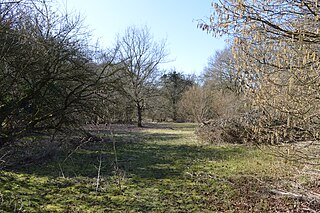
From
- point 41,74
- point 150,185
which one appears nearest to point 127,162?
point 150,185

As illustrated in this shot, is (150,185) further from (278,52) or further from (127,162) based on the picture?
(278,52)

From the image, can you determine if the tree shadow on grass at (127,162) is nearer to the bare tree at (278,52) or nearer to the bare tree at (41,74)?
the bare tree at (41,74)

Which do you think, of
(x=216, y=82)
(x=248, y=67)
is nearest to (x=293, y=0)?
(x=248, y=67)

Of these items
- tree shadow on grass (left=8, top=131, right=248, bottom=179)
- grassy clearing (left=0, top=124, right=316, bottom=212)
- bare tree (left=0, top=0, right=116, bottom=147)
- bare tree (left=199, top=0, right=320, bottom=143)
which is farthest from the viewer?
tree shadow on grass (left=8, top=131, right=248, bottom=179)

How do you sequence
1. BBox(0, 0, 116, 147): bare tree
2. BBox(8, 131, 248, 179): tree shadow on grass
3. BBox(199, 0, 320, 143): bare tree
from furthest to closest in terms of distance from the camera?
1. BBox(8, 131, 248, 179): tree shadow on grass
2. BBox(0, 0, 116, 147): bare tree
3. BBox(199, 0, 320, 143): bare tree

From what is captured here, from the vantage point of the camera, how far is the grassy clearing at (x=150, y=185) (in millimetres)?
4281

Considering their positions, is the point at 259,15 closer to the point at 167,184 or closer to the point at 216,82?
the point at 167,184

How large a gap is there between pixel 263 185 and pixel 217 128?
23.8 ft

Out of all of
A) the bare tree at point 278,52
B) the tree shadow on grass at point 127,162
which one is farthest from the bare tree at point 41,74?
the bare tree at point 278,52

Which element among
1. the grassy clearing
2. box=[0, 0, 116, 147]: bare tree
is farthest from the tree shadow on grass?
box=[0, 0, 116, 147]: bare tree

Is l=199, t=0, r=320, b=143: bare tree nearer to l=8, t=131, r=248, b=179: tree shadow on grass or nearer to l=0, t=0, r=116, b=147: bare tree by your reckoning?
l=8, t=131, r=248, b=179: tree shadow on grass

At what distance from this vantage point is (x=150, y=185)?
546 centimetres

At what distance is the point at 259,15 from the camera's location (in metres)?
3.53

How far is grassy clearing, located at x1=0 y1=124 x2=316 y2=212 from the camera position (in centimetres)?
428
